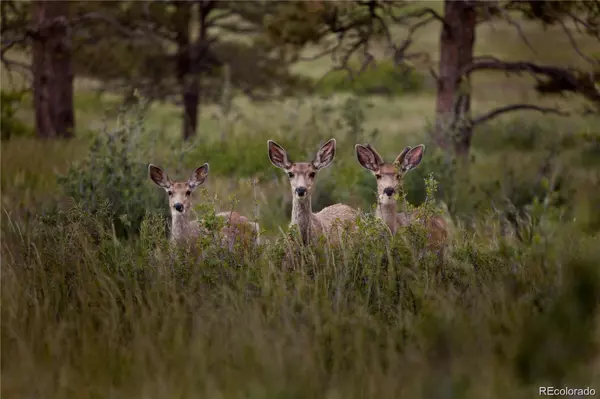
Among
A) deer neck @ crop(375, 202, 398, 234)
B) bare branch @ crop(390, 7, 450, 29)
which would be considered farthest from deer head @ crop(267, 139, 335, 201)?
bare branch @ crop(390, 7, 450, 29)

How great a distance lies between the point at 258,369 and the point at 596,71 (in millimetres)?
8506

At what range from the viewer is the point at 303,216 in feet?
21.9

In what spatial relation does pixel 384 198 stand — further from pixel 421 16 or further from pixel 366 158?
pixel 421 16

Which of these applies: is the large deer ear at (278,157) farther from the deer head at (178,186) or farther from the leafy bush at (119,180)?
the leafy bush at (119,180)

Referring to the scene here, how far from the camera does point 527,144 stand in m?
19.3

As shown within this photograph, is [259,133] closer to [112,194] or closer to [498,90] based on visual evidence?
[112,194]

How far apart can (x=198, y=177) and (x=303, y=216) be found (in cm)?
123

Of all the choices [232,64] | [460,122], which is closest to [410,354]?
[460,122]

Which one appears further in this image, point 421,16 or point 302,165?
point 421,16

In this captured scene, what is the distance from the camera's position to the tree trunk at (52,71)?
15.7 metres

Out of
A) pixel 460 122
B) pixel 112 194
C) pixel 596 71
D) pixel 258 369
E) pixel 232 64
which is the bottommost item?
pixel 258 369

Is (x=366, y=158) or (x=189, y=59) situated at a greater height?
(x=189, y=59)

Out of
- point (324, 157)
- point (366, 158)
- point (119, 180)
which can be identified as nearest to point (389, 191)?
point (366, 158)

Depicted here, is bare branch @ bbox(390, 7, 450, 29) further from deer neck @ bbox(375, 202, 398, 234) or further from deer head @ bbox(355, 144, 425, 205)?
deer neck @ bbox(375, 202, 398, 234)
